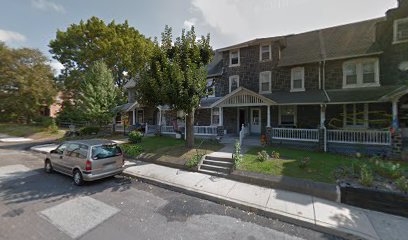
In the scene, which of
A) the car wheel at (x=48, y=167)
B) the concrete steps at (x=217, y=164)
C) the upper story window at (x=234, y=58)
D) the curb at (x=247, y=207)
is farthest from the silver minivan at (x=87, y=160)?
the upper story window at (x=234, y=58)

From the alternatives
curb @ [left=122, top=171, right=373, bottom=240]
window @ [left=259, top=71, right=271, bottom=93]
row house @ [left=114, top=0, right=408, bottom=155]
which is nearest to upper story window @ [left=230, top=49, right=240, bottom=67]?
row house @ [left=114, top=0, right=408, bottom=155]

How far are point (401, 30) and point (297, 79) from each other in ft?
20.5

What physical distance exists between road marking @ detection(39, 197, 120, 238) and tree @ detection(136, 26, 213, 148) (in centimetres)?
607

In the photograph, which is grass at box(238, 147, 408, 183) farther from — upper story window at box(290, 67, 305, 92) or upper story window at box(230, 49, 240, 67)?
upper story window at box(230, 49, 240, 67)

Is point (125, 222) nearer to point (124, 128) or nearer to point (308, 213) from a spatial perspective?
point (308, 213)

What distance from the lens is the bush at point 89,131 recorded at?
820 inches

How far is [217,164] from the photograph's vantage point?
9.23 meters

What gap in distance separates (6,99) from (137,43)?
63.4 ft

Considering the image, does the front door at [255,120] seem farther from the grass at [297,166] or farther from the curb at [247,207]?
the curb at [247,207]

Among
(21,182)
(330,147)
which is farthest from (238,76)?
(21,182)

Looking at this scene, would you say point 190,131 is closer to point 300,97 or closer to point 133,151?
point 133,151

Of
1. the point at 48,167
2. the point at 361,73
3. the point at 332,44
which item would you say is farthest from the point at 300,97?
the point at 48,167

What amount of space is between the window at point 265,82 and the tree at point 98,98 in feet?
51.7

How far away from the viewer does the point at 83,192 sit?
264 inches
